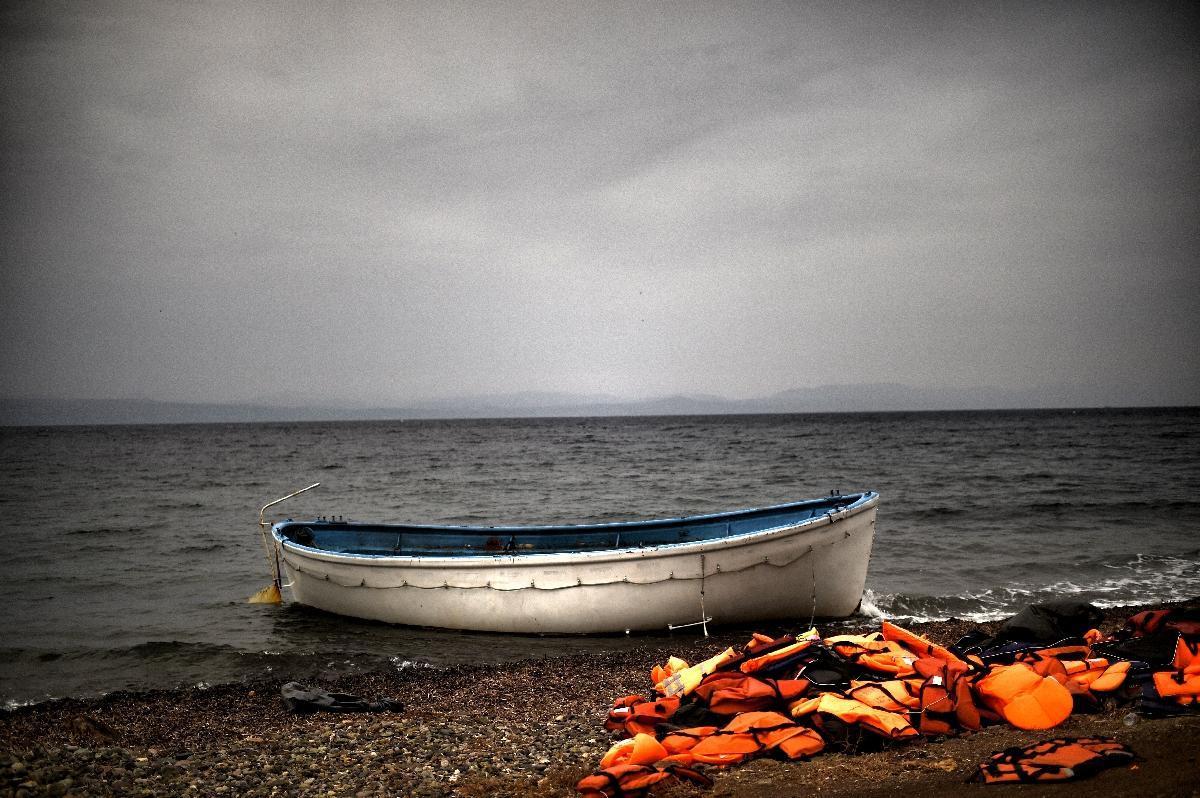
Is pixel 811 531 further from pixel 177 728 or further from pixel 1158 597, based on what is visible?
pixel 177 728

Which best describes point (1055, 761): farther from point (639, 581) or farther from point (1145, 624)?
point (639, 581)

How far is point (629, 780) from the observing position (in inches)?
201

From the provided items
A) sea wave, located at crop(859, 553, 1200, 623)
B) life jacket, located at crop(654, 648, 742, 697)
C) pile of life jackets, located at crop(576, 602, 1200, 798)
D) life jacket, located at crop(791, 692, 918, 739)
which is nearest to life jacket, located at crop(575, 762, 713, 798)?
pile of life jackets, located at crop(576, 602, 1200, 798)

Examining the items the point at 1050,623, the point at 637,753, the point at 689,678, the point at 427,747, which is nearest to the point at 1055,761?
the point at 637,753

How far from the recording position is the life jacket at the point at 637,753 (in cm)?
536

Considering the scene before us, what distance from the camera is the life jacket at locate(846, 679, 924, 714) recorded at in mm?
5781

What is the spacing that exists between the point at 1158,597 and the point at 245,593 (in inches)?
727

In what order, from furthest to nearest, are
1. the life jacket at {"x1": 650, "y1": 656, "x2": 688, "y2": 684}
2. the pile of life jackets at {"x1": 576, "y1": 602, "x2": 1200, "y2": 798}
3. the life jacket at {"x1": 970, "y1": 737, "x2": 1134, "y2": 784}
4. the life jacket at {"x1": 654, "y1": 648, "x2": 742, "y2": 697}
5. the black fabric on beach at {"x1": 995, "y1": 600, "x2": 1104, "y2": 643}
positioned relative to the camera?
the black fabric on beach at {"x1": 995, "y1": 600, "x2": 1104, "y2": 643} → the life jacket at {"x1": 650, "y1": 656, "x2": 688, "y2": 684} → the life jacket at {"x1": 654, "y1": 648, "x2": 742, "y2": 697} → the pile of life jackets at {"x1": 576, "y1": 602, "x2": 1200, "y2": 798} → the life jacket at {"x1": 970, "y1": 737, "x2": 1134, "y2": 784}

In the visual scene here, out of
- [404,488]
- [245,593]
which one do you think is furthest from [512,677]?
[404,488]

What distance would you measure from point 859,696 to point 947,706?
0.69m

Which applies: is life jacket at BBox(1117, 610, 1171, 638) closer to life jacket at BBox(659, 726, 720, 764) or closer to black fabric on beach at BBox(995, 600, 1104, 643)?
black fabric on beach at BBox(995, 600, 1104, 643)

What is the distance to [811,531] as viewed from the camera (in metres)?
10.7

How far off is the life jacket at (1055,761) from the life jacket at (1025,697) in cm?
102

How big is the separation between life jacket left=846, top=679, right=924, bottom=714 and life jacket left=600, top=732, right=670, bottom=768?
68.8 inches
